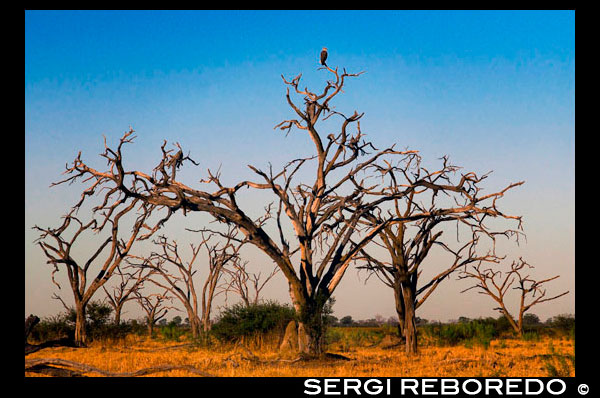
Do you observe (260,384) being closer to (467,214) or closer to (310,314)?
(310,314)

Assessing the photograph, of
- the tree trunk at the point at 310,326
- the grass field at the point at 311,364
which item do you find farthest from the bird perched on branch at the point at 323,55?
the grass field at the point at 311,364

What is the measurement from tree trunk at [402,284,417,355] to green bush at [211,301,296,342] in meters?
3.64

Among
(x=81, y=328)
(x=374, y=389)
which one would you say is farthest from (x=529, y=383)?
(x=81, y=328)

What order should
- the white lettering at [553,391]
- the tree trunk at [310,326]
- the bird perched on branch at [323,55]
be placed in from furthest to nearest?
1. the bird perched on branch at [323,55]
2. the tree trunk at [310,326]
3. the white lettering at [553,391]

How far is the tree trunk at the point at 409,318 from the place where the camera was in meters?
20.3

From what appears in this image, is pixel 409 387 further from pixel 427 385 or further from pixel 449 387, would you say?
pixel 449 387

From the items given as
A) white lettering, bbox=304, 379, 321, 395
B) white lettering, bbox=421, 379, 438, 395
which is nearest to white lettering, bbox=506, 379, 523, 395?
white lettering, bbox=421, 379, 438, 395

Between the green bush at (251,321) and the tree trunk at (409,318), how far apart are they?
364 centimetres

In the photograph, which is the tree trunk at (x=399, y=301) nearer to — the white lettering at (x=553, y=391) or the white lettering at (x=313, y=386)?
the white lettering at (x=553, y=391)

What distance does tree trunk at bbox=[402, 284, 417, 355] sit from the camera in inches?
800

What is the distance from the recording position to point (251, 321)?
69.9 ft

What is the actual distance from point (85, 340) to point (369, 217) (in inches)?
436

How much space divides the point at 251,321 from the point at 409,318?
16.9 feet
